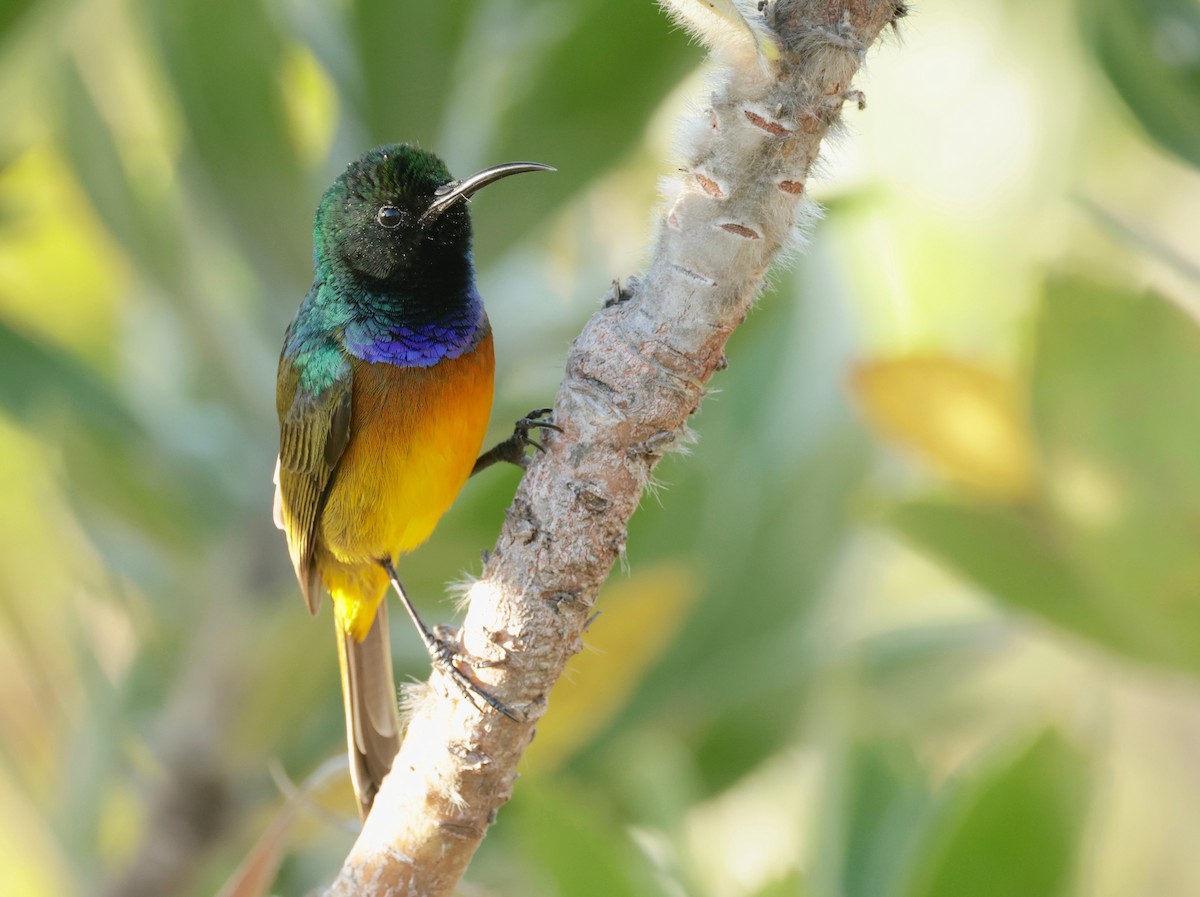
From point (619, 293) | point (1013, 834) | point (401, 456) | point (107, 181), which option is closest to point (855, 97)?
point (619, 293)

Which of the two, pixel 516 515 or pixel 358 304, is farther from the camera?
pixel 358 304

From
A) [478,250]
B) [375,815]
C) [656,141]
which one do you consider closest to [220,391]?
[478,250]

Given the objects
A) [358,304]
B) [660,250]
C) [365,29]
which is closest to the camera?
[660,250]

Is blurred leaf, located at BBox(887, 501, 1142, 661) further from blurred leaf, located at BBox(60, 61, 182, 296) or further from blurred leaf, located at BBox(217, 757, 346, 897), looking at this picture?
blurred leaf, located at BBox(60, 61, 182, 296)

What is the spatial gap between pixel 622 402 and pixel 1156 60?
825 mm

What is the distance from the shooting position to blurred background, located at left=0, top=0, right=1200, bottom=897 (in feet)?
4.15

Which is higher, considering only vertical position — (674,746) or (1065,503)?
(1065,503)

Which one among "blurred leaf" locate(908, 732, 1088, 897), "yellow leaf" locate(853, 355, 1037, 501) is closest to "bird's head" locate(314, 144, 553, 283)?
"yellow leaf" locate(853, 355, 1037, 501)

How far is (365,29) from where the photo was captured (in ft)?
5.74

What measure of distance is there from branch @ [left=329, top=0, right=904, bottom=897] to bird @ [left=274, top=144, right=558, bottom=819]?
0.70 m

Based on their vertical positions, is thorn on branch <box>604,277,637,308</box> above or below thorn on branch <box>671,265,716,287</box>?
below

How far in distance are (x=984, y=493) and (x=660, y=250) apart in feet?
2.51

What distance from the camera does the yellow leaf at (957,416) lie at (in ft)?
4.91

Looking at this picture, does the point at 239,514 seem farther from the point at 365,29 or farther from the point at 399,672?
the point at 365,29
